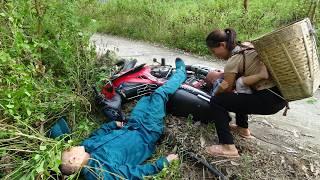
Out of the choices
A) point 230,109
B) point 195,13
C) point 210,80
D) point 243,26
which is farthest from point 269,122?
point 195,13

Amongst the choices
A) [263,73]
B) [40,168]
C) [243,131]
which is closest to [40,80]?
[40,168]

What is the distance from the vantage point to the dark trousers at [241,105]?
391 centimetres

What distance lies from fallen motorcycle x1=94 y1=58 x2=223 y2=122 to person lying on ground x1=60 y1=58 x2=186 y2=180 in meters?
0.18

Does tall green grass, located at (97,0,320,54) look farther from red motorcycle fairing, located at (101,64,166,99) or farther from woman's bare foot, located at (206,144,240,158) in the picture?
woman's bare foot, located at (206,144,240,158)

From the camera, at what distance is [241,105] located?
4051 millimetres

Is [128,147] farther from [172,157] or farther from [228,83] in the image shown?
[228,83]

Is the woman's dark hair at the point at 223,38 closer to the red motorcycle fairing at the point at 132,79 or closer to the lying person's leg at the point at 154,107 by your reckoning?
the lying person's leg at the point at 154,107

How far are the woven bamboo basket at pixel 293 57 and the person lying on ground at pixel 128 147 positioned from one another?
1.43 m

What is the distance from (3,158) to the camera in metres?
3.55

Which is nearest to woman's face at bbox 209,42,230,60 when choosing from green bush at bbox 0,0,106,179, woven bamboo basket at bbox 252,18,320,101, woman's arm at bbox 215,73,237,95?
woman's arm at bbox 215,73,237,95

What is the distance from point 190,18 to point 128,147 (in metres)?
6.33

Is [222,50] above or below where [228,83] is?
above

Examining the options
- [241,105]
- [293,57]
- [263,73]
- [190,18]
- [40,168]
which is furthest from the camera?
[190,18]

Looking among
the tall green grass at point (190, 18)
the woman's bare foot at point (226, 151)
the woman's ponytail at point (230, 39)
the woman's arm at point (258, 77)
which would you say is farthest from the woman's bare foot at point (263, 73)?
the tall green grass at point (190, 18)
